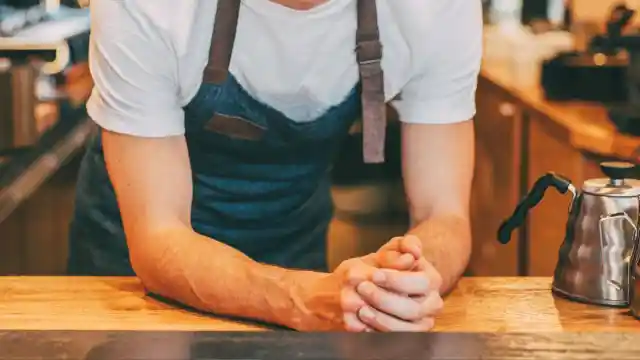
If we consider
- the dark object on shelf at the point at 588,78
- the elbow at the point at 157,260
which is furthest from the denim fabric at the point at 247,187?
the dark object on shelf at the point at 588,78

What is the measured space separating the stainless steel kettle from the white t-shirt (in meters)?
0.28

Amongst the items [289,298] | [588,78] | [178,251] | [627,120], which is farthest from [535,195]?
[588,78]

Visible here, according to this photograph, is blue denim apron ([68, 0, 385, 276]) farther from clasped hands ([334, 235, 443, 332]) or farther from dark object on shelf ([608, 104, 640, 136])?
dark object on shelf ([608, 104, 640, 136])

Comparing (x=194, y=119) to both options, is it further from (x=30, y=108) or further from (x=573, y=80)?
(x=573, y=80)

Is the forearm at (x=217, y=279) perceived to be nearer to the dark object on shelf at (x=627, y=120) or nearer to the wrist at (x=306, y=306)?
the wrist at (x=306, y=306)

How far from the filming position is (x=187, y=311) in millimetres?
1222

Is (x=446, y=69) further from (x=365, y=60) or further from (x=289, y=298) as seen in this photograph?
(x=289, y=298)

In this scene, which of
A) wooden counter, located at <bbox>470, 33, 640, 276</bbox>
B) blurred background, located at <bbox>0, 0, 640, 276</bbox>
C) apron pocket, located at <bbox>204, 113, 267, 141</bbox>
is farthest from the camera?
blurred background, located at <bbox>0, 0, 640, 276</bbox>

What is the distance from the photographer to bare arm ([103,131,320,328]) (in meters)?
1.18

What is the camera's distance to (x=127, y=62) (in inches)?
50.5

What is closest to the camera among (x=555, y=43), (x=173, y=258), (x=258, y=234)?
(x=173, y=258)

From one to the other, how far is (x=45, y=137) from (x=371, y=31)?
58.9 inches

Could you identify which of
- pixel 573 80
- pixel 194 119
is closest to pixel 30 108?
pixel 194 119

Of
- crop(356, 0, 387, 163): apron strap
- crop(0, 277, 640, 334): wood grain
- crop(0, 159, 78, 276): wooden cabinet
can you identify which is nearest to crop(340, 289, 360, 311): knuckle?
crop(0, 277, 640, 334): wood grain
